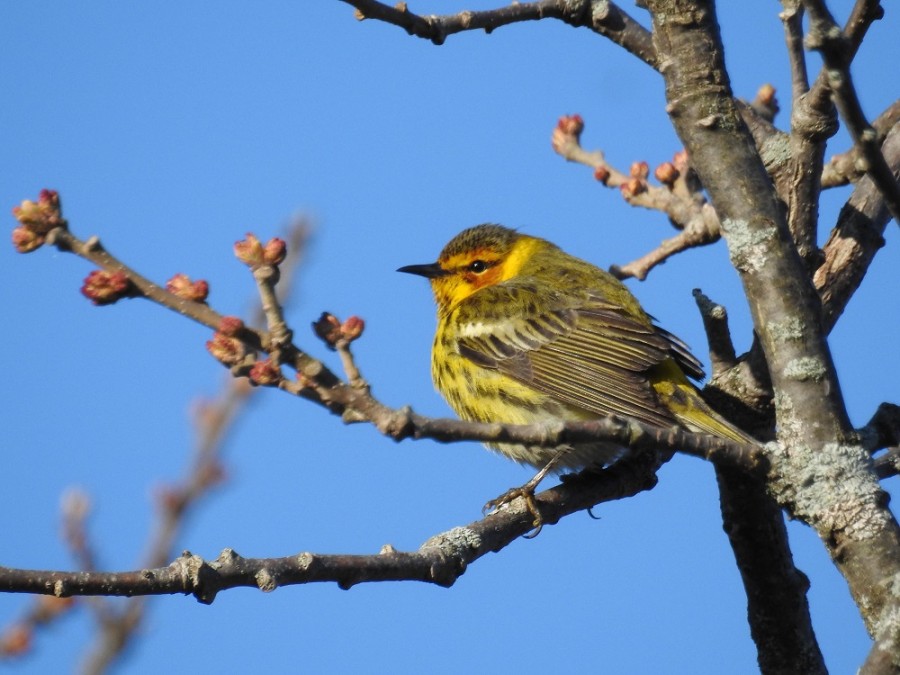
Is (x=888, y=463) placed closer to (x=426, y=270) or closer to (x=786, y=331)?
(x=786, y=331)

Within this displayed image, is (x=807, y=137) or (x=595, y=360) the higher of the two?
(x=595, y=360)

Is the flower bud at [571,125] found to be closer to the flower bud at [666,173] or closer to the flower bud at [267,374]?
the flower bud at [666,173]

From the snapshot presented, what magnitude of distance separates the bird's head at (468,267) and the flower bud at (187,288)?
14.5ft

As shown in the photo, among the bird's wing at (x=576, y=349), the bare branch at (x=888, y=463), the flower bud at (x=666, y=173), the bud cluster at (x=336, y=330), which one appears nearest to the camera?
the bud cluster at (x=336, y=330)

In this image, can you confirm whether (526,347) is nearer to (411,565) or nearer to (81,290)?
(411,565)

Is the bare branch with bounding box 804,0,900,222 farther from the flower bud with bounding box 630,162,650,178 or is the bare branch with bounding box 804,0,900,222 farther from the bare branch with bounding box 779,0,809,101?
the flower bud with bounding box 630,162,650,178

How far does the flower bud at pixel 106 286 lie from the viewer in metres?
2.19

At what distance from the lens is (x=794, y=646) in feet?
13.7

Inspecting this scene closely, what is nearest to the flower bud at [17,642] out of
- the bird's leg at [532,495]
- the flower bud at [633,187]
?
the bird's leg at [532,495]

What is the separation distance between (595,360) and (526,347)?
1.31 feet

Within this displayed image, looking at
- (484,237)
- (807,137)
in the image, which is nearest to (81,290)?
(807,137)

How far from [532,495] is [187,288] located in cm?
258

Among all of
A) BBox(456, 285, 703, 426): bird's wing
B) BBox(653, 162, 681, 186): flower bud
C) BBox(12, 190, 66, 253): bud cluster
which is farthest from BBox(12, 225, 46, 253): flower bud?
BBox(653, 162, 681, 186): flower bud

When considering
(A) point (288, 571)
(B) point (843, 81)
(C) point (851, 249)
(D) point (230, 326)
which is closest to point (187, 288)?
(D) point (230, 326)
